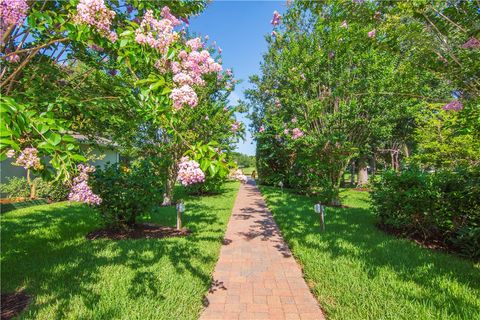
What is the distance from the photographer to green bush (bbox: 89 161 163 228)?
6.18 m

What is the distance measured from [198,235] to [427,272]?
14.9ft

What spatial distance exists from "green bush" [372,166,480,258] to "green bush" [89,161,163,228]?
585 centimetres

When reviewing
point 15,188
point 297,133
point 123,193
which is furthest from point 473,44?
point 15,188

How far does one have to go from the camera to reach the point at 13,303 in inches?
132

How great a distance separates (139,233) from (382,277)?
5269mm

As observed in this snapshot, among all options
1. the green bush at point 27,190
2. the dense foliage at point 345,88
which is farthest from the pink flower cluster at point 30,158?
the green bush at point 27,190

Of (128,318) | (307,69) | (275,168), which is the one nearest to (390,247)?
(128,318)

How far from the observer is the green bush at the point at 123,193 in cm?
618

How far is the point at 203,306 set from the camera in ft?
11.1

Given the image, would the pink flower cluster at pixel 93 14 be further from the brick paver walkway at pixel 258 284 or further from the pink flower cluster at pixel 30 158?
the brick paver walkway at pixel 258 284

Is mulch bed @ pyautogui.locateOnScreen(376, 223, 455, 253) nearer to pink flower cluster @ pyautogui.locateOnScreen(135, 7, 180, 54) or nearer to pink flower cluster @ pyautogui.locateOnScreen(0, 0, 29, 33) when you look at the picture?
pink flower cluster @ pyautogui.locateOnScreen(135, 7, 180, 54)

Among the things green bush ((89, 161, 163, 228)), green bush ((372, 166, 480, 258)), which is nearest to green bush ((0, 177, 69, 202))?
green bush ((89, 161, 163, 228))

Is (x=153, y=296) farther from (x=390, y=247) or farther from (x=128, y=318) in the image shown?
(x=390, y=247)

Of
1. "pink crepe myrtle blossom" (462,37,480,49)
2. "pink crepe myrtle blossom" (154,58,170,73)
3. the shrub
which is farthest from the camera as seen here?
"pink crepe myrtle blossom" (462,37,480,49)
